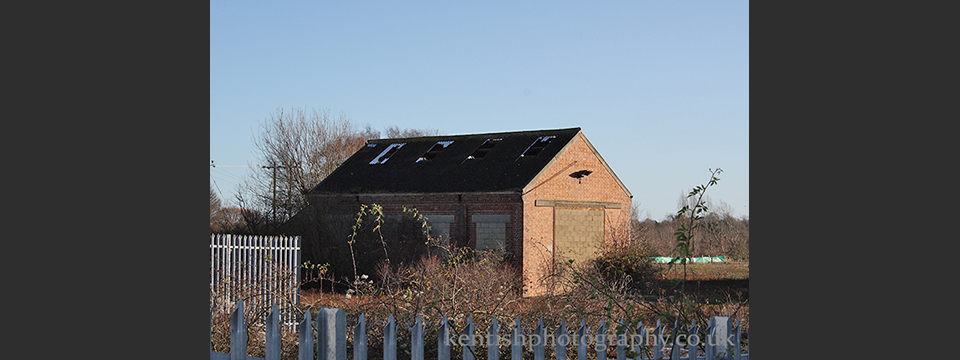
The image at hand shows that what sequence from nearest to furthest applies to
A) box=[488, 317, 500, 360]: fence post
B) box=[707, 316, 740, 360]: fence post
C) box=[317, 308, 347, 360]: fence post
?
box=[317, 308, 347, 360]: fence post
box=[488, 317, 500, 360]: fence post
box=[707, 316, 740, 360]: fence post

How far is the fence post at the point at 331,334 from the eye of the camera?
3002 millimetres

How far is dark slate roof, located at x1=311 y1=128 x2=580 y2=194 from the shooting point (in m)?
22.1

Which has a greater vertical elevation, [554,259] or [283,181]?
[283,181]

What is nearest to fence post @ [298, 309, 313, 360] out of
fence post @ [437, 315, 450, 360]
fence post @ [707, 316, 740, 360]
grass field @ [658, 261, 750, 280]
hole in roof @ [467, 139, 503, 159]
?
fence post @ [437, 315, 450, 360]

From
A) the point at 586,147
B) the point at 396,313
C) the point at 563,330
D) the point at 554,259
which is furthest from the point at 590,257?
→ the point at 563,330

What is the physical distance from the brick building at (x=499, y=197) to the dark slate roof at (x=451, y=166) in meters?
0.04

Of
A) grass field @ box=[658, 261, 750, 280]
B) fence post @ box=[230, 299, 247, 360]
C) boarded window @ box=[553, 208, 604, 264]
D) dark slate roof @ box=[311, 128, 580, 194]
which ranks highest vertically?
dark slate roof @ box=[311, 128, 580, 194]

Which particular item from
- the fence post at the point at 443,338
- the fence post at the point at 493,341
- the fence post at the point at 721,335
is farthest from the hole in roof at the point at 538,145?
the fence post at the point at 443,338

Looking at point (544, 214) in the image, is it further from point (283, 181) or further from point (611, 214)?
point (283, 181)

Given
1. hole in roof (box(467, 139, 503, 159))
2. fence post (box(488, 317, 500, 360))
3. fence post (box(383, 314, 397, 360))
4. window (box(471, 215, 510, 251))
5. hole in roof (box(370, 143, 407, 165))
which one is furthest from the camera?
hole in roof (box(370, 143, 407, 165))

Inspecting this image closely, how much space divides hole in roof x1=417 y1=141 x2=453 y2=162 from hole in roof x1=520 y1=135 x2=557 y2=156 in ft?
12.7

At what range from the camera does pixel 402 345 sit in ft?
22.8

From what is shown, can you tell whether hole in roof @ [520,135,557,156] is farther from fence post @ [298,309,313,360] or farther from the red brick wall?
fence post @ [298,309,313,360]

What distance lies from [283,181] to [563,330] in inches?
1297
